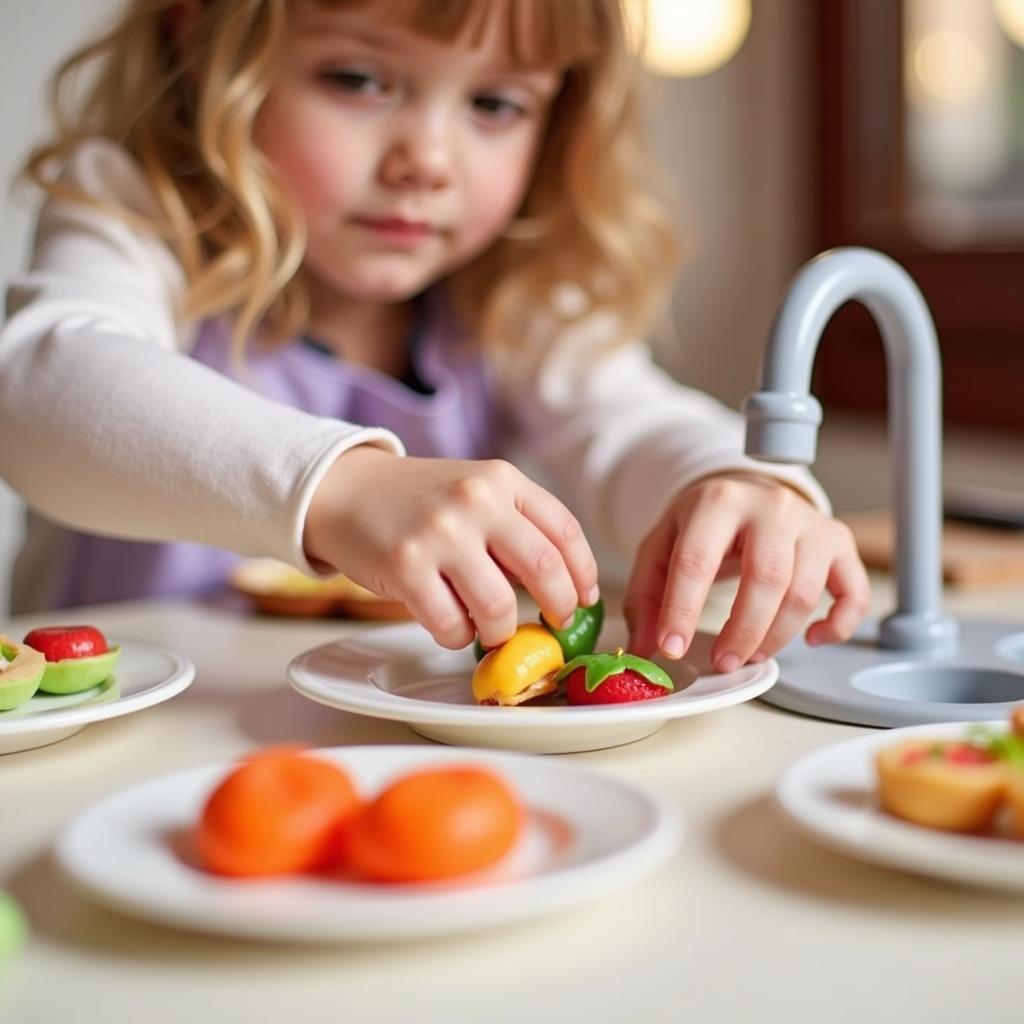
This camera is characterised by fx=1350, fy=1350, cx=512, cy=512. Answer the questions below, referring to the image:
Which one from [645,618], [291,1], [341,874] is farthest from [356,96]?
[341,874]

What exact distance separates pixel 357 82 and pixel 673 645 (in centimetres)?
67

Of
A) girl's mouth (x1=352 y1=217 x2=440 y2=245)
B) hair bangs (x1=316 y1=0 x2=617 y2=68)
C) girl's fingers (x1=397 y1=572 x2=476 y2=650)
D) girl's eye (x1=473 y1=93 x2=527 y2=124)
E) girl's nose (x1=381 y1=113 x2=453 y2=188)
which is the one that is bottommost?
girl's fingers (x1=397 y1=572 x2=476 y2=650)

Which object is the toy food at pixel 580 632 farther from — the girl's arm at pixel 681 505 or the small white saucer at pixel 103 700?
the small white saucer at pixel 103 700

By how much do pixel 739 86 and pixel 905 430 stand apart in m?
2.12

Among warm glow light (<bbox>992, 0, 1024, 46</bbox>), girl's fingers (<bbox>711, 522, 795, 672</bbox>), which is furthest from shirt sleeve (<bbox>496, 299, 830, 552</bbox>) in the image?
warm glow light (<bbox>992, 0, 1024, 46</bbox>)

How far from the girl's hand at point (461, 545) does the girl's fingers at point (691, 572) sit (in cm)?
5

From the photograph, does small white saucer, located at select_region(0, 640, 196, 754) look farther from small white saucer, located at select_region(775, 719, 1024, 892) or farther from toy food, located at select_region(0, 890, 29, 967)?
small white saucer, located at select_region(775, 719, 1024, 892)

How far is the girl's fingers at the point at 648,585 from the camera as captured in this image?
2.73 ft

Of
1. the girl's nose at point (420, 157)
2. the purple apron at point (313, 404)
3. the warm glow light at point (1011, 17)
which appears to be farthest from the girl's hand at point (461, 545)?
the warm glow light at point (1011, 17)

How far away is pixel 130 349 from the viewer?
89cm

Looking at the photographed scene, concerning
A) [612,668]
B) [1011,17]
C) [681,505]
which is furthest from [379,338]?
[1011,17]

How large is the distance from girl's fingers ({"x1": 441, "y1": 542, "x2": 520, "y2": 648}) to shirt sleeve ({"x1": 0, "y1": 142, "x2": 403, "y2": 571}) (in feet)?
0.38

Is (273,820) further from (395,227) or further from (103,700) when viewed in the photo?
(395,227)

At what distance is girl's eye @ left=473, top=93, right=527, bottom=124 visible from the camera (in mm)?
1195
